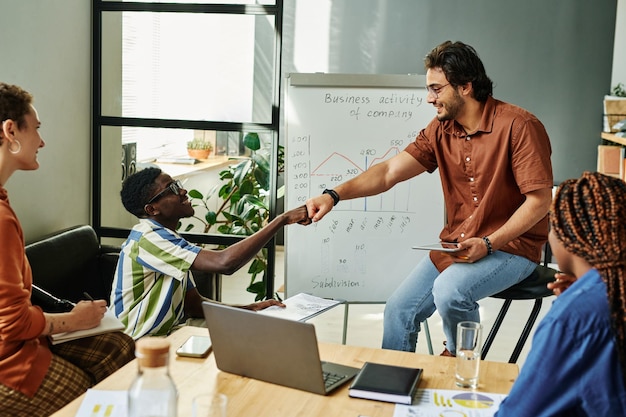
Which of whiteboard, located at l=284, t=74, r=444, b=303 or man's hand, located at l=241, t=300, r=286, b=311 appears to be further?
whiteboard, located at l=284, t=74, r=444, b=303

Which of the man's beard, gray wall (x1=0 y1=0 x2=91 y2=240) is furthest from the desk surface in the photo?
gray wall (x1=0 y1=0 x2=91 y2=240)

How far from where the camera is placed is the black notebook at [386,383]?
5.62 ft

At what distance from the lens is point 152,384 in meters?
1.17

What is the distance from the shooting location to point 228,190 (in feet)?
12.8

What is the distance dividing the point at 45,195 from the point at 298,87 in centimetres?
124

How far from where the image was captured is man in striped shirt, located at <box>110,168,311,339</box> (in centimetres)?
262

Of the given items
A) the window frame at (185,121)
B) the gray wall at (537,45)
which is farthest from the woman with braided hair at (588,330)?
the gray wall at (537,45)

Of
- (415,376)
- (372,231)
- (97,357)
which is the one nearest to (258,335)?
(415,376)

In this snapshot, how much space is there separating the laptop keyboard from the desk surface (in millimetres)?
25

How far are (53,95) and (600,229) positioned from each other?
2796 mm

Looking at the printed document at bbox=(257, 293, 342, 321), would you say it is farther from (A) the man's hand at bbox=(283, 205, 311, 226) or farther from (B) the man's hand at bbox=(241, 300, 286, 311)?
(A) the man's hand at bbox=(283, 205, 311, 226)

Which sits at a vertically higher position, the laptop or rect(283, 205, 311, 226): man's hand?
rect(283, 205, 311, 226): man's hand

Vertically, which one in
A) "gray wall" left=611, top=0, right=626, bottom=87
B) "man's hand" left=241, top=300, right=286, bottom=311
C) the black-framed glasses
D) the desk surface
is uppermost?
"gray wall" left=611, top=0, right=626, bottom=87

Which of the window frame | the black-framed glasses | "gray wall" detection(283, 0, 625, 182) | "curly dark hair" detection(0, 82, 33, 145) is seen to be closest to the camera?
"curly dark hair" detection(0, 82, 33, 145)
